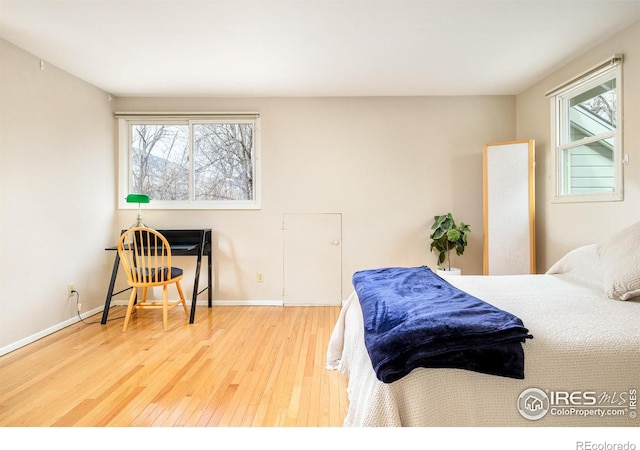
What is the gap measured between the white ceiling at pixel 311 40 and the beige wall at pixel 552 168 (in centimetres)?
13

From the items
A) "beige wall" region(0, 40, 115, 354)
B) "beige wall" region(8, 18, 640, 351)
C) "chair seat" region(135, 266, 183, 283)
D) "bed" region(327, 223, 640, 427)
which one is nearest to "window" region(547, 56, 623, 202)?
"beige wall" region(8, 18, 640, 351)

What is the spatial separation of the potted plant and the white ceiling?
4.84ft

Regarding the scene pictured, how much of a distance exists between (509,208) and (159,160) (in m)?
4.03

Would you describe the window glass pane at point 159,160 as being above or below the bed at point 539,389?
above

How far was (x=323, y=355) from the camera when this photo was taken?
2.39 m

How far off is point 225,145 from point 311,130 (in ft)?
3.50

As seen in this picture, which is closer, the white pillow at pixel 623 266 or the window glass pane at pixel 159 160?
the white pillow at pixel 623 266

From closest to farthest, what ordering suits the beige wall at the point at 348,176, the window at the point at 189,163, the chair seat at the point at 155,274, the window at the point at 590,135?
the window at the point at 590,135 → the chair seat at the point at 155,274 → the beige wall at the point at 348,176 → the window at the point at 189,163

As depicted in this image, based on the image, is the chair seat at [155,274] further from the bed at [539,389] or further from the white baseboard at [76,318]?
the bed at [539,389]

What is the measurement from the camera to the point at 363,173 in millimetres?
3750

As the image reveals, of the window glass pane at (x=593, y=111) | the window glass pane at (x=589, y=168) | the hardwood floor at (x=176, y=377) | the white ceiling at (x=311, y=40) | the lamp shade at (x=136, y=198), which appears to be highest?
the white ceiling at (x=311, y=40)

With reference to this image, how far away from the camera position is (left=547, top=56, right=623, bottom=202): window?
2503mm

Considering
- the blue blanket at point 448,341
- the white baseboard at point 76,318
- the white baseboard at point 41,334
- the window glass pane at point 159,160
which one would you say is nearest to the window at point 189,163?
the window glass pane at point 159,160

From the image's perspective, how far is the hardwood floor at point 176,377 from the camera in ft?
5.43
